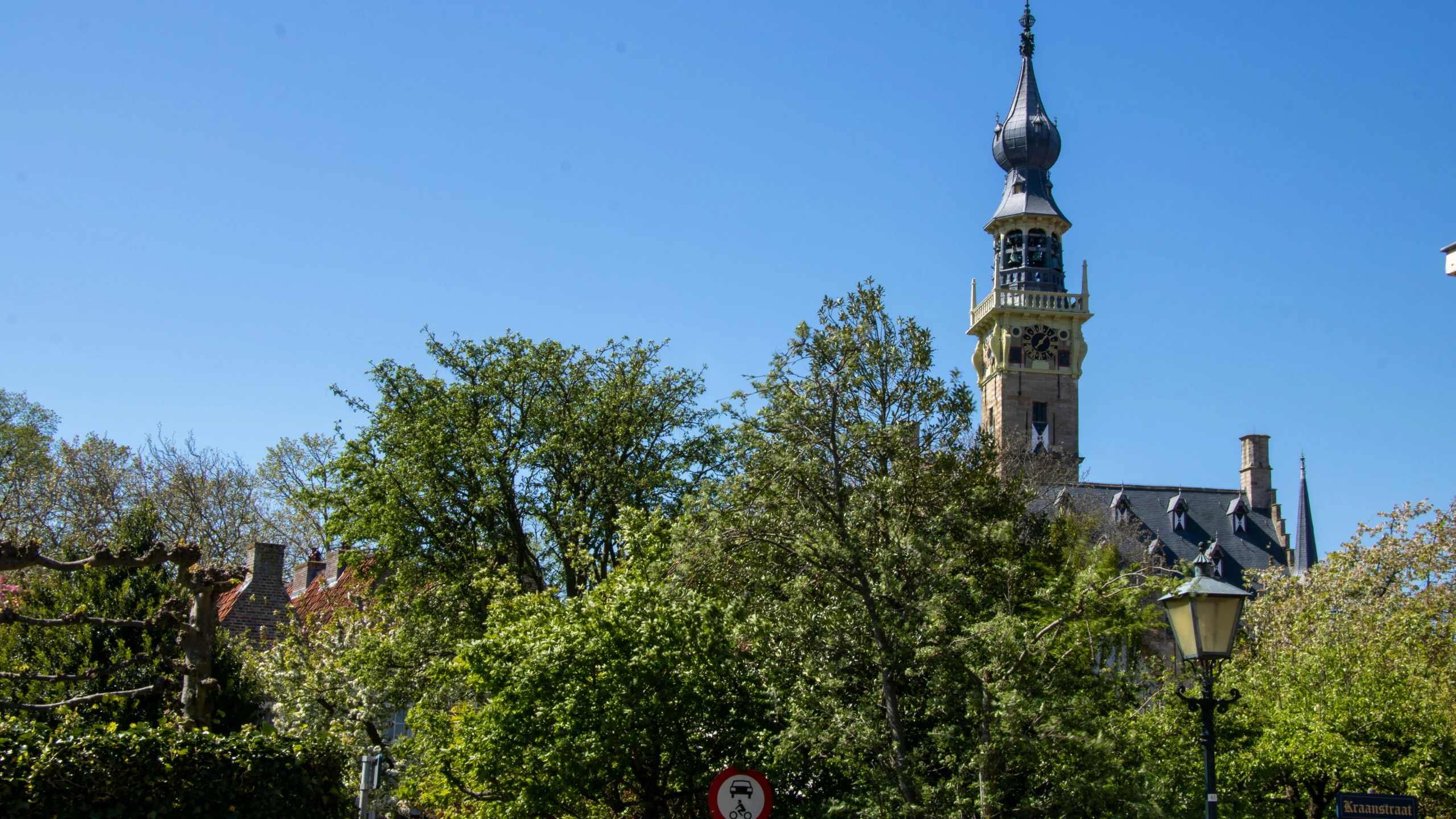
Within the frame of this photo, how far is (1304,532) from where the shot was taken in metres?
61.9

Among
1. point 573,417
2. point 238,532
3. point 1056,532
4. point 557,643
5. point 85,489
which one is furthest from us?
point 238,532

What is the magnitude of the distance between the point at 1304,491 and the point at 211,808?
59.9m

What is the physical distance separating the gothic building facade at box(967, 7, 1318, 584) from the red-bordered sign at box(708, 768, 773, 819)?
43.0m

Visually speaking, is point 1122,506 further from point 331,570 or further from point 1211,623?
point 1211,623

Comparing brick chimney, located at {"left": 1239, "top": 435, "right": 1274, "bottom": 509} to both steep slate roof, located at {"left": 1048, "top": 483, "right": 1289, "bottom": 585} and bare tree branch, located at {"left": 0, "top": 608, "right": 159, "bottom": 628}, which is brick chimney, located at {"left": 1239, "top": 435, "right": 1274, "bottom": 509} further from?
bare tree branch, located at {"left": 0, "top": 608, "right": 159, "bottom": 628}

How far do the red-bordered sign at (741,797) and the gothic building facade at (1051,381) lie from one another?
43018 millimetres

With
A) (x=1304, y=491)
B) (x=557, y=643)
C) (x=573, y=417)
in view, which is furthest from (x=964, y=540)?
(x=1304, y=491)

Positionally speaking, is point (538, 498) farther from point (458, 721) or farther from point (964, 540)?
point (964, 540)

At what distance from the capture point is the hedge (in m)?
11.4

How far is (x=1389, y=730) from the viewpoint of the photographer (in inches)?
713

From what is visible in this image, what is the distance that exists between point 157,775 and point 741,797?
5623 millimetres

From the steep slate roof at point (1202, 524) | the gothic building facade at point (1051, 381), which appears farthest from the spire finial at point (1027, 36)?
the steep slate roof at point (1202, 524)

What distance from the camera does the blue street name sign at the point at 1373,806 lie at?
1147 cm

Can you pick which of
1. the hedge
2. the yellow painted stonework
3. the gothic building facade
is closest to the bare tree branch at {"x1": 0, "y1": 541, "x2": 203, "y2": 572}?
the hedge
